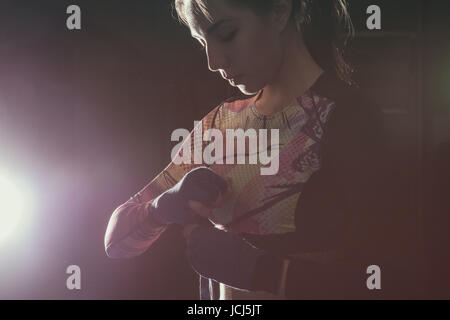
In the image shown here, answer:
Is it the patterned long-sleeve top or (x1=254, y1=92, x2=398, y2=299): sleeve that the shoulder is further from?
(x1=254, y1=92, x2=398, y2=299): sleeve

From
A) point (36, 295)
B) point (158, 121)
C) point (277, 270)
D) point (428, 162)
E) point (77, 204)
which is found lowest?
point (36, 295)

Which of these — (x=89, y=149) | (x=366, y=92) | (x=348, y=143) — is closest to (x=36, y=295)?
(x=89, y=149)

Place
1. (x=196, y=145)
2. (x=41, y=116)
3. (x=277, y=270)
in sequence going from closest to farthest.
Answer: (x=277, y=270) < (x=196, y=145) < (x=41, y=116)

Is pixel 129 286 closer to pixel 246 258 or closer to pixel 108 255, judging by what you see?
pixel 108 255

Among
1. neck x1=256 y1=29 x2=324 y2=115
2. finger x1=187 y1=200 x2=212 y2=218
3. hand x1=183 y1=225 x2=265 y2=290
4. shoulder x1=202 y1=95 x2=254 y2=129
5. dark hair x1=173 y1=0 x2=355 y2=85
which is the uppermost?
dark hair x1=173 y1=0 x2=355 y2=85

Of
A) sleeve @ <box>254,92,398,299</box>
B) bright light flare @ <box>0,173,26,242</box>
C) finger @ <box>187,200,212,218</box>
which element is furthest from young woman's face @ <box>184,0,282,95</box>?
bright light flare @ <box>0,173,26,242</box>

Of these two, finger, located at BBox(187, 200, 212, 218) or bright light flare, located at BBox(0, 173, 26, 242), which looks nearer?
finger, located at BBox(187, 200, 212, 218)

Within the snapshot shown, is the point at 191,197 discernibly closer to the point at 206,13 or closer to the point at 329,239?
the point at 329,239

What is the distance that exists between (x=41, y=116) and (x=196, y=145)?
616 mm

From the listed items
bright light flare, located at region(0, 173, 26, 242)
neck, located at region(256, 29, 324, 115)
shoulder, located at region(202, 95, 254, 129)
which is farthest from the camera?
bright light flare, located at region(0, 173, 26, 242)

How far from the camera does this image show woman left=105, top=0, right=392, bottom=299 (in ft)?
5.21

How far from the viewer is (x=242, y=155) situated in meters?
1.67

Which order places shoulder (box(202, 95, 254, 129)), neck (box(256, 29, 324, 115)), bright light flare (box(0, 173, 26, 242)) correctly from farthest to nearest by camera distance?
1. bright light flare (box(0, 173, 26, 242))
2. shoulder (box(202, 95, 254, 129))
3. neck (box(256, 29, 324, 115))

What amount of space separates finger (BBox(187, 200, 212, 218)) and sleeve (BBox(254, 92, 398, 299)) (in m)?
0.24
